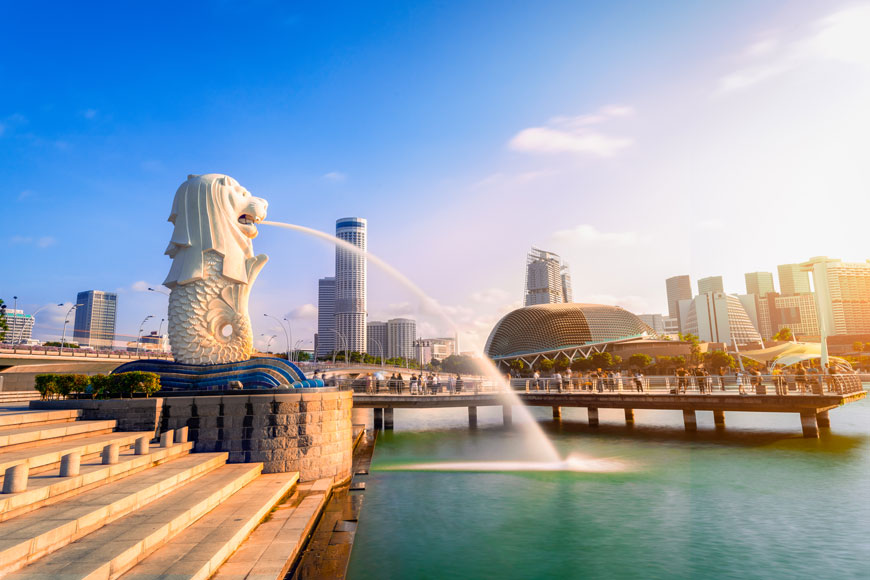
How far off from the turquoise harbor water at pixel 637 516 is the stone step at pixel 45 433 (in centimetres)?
777

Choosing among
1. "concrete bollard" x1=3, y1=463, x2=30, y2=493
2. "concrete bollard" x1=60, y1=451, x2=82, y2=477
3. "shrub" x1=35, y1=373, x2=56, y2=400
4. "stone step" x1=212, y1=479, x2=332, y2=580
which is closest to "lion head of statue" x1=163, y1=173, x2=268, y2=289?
"shrub" x1=35, y1=373, x2=56, y2=400

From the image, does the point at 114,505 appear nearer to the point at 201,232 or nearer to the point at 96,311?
the point at 201,232

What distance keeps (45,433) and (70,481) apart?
399cm

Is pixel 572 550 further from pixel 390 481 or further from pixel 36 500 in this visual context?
pixel 36 500

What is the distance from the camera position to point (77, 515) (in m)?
7.73

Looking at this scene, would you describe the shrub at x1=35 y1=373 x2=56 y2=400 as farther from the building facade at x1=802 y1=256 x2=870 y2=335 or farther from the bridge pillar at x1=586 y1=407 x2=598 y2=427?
the building facade at x1=802 y1=256 x2=870 y2=335

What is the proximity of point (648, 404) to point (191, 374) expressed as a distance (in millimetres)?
25655

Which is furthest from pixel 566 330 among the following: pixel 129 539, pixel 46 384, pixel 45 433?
pixel 129 539

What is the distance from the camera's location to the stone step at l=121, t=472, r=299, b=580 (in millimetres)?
7324

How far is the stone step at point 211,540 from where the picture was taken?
7324 mm

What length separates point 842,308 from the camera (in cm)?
14925

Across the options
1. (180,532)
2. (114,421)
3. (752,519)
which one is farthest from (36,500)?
(752,519)

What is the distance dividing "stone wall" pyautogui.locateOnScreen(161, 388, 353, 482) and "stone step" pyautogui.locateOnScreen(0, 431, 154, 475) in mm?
2183

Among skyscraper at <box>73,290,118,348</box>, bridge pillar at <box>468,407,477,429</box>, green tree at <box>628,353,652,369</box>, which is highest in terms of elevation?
skyscraper at <box>73,290,118,348</box>
